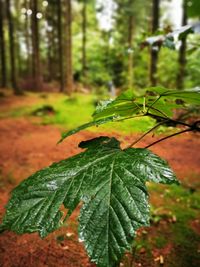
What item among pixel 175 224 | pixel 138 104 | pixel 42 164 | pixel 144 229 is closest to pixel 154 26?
pixel 42 164

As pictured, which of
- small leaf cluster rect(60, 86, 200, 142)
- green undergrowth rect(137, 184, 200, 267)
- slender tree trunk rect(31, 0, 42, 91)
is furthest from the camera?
slender tree trunk rect(31, 0, 42, 91)

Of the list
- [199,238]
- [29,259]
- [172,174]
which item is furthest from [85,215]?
[199,238]

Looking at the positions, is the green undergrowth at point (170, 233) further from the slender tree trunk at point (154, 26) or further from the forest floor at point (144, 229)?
the slender tree trunk at point (154, 26)

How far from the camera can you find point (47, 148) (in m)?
7.27

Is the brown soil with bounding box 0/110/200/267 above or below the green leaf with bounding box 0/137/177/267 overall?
below

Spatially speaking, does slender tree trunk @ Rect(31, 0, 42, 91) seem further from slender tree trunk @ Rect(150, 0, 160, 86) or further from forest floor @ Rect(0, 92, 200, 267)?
forest floor @ Rect(0, 92, 200, 267)

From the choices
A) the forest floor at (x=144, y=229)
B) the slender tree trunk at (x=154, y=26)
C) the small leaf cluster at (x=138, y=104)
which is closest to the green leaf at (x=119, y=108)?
the small leaf cluster at (x=138, y=104)

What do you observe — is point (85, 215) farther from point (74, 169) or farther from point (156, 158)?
point (156, 158)

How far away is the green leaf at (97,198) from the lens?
0.97 metres

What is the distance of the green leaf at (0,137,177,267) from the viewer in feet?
3.17

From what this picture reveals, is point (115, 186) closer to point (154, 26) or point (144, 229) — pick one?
point (144, 229)

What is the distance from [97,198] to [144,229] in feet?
8.72

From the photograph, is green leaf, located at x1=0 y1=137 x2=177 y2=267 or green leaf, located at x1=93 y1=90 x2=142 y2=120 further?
green leaf, located at x1=93 y1=90 x2=142 y2=120

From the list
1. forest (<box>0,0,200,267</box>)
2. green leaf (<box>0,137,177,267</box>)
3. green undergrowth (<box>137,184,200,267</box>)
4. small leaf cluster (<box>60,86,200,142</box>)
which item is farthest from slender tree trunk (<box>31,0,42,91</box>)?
green leaf (<box>0,137,177,267</box>)
